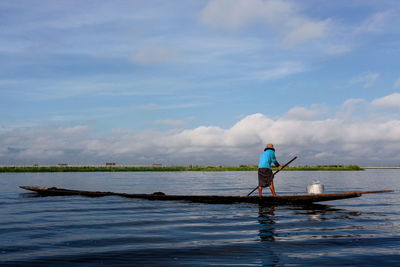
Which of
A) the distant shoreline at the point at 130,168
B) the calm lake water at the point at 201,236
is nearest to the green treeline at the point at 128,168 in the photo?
the distant shoreline at the point at 130,168

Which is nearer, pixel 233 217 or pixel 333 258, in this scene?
pixel 333 258

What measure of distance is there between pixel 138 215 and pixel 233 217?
3.44 m

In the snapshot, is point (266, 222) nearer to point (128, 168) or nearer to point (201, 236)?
point (201, 236)

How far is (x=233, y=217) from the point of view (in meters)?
12.1

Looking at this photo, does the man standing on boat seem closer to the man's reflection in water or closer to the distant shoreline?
the man's reflection in water

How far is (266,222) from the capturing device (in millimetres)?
10992

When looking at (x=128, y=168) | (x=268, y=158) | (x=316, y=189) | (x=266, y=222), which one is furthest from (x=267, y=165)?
(x=128, y=168)

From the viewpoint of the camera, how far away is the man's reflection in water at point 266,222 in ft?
29.1

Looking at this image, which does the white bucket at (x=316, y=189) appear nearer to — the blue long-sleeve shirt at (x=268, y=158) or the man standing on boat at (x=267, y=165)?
the man standing on boat at (x=267, y=165)

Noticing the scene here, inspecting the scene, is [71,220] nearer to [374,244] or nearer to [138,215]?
[138,215]

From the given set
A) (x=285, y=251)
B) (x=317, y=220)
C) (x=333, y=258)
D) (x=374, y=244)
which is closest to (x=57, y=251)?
(x=285, y=251)

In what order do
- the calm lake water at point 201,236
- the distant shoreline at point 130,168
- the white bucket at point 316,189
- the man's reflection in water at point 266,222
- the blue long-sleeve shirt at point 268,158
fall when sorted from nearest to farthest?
the calm lake water at point 201,236 → the man's reflection in water at point 266,222 → the white bucket at point 316,189 → the blue long-sleeve shirt at point 268,158 → the distant shoreline at point 130,168

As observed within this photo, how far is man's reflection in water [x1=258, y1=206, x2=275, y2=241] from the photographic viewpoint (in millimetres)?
8876

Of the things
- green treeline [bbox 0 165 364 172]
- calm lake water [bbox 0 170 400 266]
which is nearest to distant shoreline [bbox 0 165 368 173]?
green treeline [bbox 0 165 364 172]
